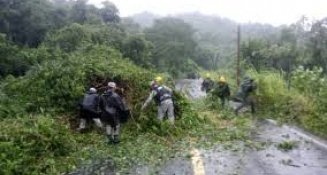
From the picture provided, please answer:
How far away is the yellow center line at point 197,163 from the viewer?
9.45m

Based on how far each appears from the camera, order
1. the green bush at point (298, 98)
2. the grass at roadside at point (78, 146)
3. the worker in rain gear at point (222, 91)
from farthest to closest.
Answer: the worker in rain gear at point (222, 91), the green bush at point (298, 98), the grass at roadside at point (78, 146)

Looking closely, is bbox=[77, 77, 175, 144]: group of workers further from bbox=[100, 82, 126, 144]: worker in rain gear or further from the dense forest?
the dense forest

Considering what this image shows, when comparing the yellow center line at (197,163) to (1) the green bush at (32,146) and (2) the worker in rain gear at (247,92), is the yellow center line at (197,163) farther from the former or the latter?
(2) the worker in rain gear at (247,92)

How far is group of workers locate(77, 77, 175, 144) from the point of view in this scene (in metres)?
13.1

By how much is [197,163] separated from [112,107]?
3.60 meters

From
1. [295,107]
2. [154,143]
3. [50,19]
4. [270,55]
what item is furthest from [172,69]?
[154,143]

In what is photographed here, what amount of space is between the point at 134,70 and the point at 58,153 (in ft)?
23.1

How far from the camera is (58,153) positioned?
36.6 feet

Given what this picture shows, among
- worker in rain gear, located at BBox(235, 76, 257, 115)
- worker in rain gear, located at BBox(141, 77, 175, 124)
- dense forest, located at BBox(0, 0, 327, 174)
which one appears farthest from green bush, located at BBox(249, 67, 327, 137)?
worker in rain gear, located at BBox(141, 77, 175, 124)

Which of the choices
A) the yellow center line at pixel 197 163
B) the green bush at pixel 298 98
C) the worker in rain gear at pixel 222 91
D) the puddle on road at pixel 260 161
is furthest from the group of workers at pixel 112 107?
the worker in rain gear at pixel 222 91

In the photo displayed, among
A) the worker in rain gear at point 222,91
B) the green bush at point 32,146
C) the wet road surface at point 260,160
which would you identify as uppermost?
the green bush at point 32,146

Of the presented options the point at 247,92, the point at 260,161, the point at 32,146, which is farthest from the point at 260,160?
the point at 247,92

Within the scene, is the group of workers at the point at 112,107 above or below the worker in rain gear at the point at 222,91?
above

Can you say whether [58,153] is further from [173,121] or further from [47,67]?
[47,67]
